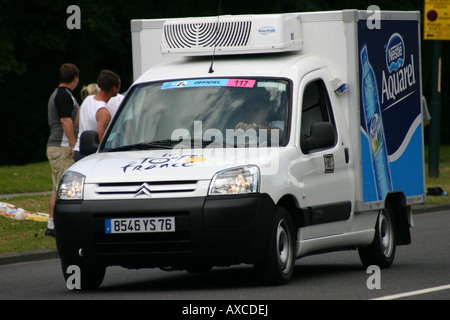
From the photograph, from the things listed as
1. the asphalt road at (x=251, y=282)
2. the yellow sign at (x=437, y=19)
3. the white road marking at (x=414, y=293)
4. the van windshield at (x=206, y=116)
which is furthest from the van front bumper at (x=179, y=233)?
the yellow sign at (x=437, y=19)

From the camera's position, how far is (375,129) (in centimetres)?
1174

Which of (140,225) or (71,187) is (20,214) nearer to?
(71,187)

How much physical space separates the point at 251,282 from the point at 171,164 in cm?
145

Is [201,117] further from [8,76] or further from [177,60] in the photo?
[8,76]

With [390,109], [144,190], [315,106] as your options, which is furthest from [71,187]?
[390,109]

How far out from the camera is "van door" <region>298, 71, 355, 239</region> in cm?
1027

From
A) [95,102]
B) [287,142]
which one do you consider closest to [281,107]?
[287,142]

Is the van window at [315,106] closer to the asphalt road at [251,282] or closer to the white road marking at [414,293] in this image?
the asphalt road at [251,282]

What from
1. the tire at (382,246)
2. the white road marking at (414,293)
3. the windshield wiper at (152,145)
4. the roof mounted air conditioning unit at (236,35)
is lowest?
the tire at (382,246)

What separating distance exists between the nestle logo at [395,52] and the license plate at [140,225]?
155 inches

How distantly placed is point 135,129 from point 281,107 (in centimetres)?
137

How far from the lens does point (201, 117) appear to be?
1034cm

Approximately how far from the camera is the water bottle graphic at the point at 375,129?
11508 mm

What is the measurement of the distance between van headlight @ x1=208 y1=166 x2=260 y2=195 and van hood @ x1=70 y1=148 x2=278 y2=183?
6 centimetres
